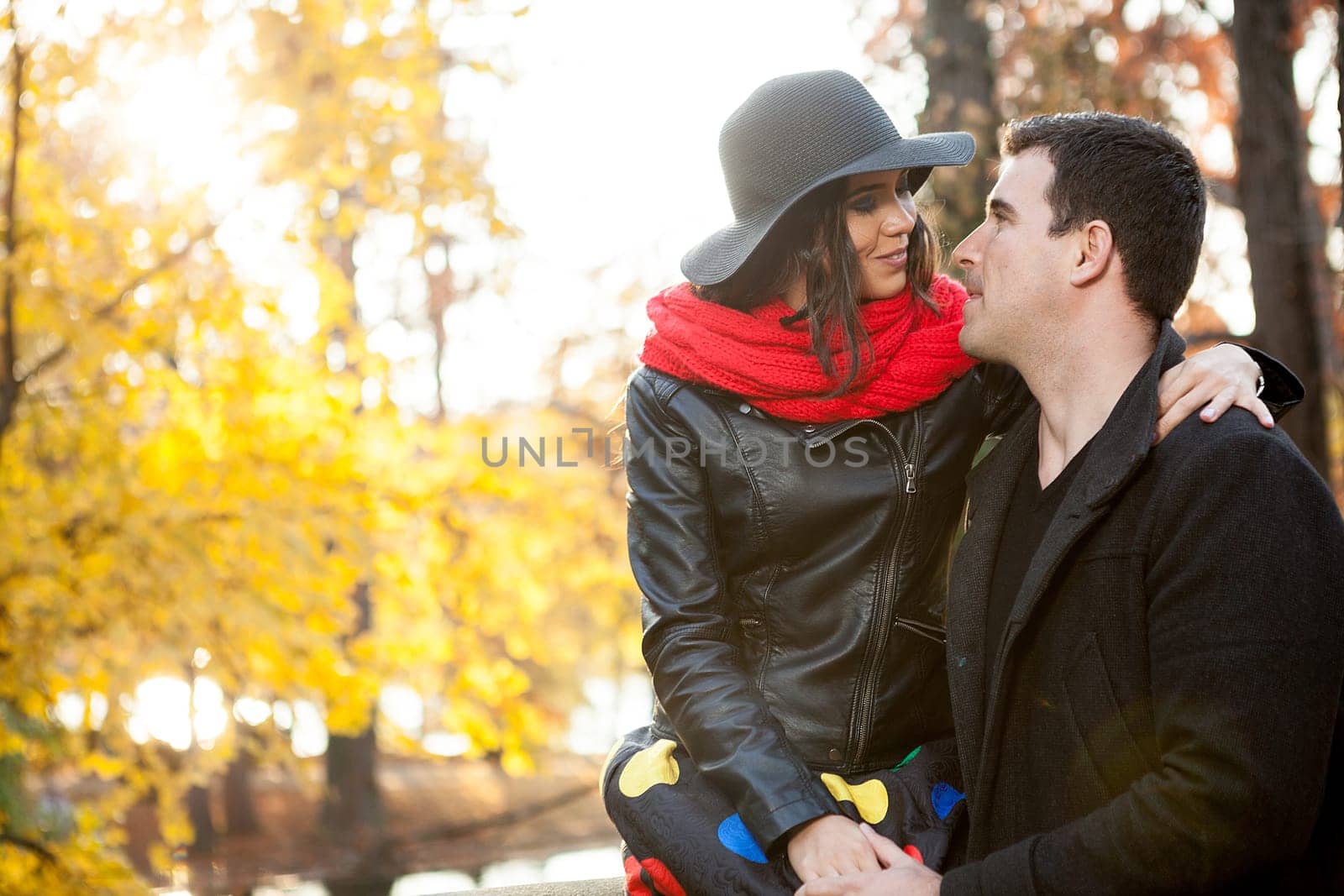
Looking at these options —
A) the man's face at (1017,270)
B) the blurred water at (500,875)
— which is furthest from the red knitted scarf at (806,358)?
the blurred water at (500,875)

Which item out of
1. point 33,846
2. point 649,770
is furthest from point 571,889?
point 33,846

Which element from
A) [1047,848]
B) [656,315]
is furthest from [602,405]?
[1047,848]

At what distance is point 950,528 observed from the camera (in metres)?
2.32

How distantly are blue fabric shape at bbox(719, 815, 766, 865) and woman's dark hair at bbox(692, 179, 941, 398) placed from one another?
815mm

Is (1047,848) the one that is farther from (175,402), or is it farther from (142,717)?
(142,717)

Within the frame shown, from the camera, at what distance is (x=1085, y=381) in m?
2.04

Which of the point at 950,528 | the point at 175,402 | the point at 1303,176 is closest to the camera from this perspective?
the point at 950,528

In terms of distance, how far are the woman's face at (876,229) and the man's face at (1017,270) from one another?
0.57 ft

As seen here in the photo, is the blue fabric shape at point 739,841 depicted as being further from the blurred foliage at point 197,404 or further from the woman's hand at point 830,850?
the blurred foliage at point 197,404

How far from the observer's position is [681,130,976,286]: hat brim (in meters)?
2.24

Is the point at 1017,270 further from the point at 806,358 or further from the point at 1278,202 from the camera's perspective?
the point at 1278,202

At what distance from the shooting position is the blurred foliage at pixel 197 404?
14.9ft

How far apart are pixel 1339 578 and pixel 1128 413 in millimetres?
403

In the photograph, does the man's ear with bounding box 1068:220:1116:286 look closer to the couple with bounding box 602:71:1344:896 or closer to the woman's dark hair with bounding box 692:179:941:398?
the couple with bounding box 602:71:1344:896
